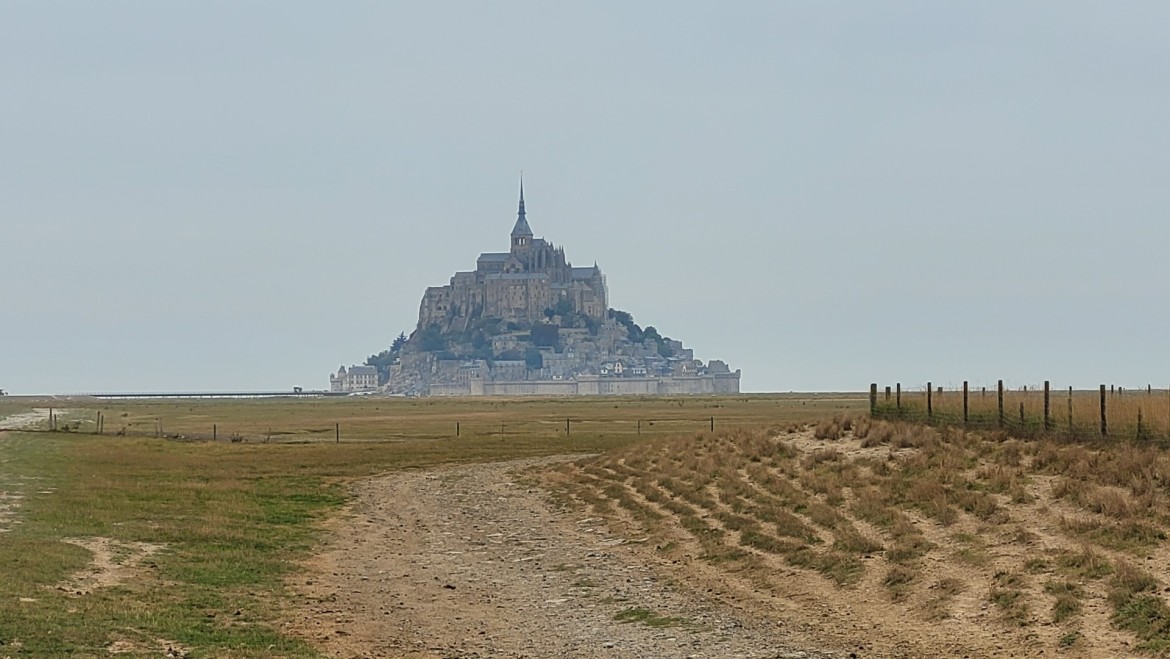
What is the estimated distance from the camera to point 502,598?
19.7 m

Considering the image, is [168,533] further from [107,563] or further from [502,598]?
[502,598]

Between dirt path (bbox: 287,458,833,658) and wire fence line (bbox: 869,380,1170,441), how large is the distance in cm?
937

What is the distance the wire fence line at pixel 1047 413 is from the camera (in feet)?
87.9

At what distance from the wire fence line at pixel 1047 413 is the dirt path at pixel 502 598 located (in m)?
9.37

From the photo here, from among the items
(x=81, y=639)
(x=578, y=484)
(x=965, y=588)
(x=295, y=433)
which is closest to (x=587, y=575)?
(x=965, y=588)

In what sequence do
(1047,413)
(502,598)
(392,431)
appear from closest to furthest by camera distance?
(502,598) < (1047,413) < (392,431)

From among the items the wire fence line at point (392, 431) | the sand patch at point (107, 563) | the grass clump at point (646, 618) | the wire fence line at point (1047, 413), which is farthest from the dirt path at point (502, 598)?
the wire fence line at point (392, 431)

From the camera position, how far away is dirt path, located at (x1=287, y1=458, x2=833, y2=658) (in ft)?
51.7

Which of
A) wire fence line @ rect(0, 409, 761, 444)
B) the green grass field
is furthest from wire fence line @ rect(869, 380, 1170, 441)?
wire fence line @ rect(0, 409, 761, 444)

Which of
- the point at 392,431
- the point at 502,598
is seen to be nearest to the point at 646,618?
the point at 502,598

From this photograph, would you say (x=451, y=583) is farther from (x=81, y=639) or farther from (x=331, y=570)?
(x=81, y=639)

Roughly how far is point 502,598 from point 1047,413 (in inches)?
606

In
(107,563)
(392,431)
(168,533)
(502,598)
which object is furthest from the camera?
(392,431)

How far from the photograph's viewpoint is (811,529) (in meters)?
22.9
